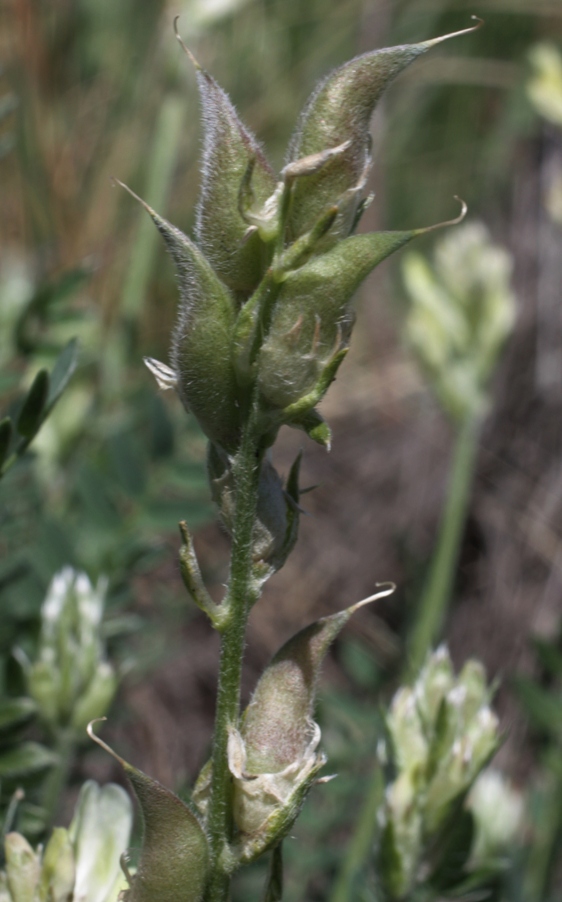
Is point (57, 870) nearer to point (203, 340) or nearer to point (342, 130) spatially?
point (203, 340)

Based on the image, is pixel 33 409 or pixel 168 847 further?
pixel 33 409

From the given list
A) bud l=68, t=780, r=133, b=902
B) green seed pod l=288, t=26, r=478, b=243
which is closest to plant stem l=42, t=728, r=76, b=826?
bud l=68, t=780, r=133, b=902

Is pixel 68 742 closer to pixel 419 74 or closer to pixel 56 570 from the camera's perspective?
pixel 56 570

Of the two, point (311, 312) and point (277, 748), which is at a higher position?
point (311, 312)

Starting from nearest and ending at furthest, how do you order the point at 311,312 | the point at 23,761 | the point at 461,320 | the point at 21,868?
1. the point at 311,312
2. the point at 21,868
3. the point at 23,761
4. the point at 461,320

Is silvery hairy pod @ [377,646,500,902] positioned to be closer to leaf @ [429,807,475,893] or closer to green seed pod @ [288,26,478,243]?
leaf @ [429,807,475,893]

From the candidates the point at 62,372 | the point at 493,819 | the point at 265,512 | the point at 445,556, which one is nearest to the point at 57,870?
the point at 265,512

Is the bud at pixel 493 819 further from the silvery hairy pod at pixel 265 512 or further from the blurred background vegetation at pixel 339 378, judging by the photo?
the silvery hairy pod at pixel 265 512

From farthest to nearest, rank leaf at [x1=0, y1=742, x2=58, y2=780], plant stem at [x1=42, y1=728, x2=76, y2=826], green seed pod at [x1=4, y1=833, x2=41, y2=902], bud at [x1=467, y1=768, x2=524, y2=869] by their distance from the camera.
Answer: bud at [x1=467, y1=768, x2=524, y2=869]
plant stem at [x1=42, y1=728, x2=76, y2=826]
leaf at [x1=0, y1=742, x2=58, y2=780]
green seed pod at [x1=4, y1=833, x2=41, y2=902]
